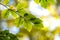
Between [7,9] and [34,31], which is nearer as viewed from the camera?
[7,9]

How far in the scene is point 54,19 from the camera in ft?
14.4

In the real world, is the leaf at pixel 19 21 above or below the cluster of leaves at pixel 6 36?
above

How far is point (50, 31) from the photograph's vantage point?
426cm

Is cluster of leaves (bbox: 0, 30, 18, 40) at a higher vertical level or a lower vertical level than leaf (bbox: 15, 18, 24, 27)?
Result: lower

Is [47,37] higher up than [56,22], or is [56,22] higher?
[56,22]

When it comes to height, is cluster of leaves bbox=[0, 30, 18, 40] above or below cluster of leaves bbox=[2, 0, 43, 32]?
below

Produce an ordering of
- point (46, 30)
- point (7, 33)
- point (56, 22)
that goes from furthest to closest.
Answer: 1. point (56, 22)
2. point (46, 30)
3. point (7, 33)

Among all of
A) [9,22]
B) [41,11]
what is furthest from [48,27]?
[9,22]

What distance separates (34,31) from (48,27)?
1.10 ft

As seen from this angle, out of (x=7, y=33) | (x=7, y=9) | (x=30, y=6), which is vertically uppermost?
(x=30, y=6)

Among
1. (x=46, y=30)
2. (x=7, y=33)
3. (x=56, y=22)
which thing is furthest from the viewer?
(x=56, y=22)

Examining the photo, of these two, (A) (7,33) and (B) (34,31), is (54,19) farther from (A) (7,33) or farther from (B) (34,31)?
(A) (7,33)

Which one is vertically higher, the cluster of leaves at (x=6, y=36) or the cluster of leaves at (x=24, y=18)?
the cluster of leaves at (x=24, y=18)

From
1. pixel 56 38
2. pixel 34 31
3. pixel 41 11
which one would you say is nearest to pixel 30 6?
pixel 41 11
